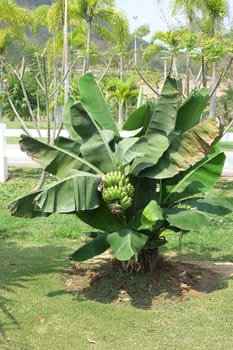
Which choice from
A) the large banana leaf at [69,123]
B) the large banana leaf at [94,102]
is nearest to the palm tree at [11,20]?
the large banana leaf at [69,123]

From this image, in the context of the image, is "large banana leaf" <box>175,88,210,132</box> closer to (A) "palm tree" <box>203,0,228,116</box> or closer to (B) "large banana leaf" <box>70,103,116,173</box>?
(B) "large banana leaf" <box>70,103,116,173</box>

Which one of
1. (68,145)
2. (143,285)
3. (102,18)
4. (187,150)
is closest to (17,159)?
(102,18)

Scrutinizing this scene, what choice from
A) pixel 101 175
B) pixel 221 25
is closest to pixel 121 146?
pixel 101 175

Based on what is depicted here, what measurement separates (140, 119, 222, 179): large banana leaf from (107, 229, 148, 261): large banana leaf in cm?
65

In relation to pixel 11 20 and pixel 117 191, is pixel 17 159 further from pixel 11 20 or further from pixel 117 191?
pixel 117 191

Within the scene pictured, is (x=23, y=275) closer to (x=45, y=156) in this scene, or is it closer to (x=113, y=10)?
(x=45, y=156)

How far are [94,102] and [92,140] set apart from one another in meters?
0.51

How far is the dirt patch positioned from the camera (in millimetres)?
5531

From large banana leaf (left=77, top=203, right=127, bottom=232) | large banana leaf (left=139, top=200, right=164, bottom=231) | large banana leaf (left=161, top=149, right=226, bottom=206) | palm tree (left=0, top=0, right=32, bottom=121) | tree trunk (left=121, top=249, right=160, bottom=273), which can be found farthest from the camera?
palm tree (left=0, top=0, right=32, bottom=121)

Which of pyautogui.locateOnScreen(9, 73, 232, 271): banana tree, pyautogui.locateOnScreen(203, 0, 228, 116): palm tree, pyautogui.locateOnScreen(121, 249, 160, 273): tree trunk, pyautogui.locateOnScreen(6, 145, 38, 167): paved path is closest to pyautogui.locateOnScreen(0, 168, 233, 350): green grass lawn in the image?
pyautogui.locateOnScreen(121, 249, 160, 273): tree trunk

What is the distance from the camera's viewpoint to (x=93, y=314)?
511cm

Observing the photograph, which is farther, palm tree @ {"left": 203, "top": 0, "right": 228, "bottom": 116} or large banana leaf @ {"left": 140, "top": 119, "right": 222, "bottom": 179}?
palm tree @ {"left": 203, "top": 0, "right": 228, "bottom": 116}

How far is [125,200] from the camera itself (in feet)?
17.6

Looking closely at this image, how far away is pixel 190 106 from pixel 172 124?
15.2 inches
